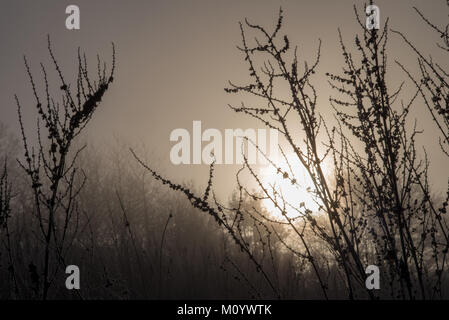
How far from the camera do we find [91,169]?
29.7 meters

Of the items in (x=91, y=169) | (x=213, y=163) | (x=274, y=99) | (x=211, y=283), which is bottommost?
(x=211, y=283)

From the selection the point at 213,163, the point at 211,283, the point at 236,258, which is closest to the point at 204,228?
the point at 236,258

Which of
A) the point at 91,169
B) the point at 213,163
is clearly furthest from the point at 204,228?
the point at 91,169

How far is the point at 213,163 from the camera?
12.7ft
